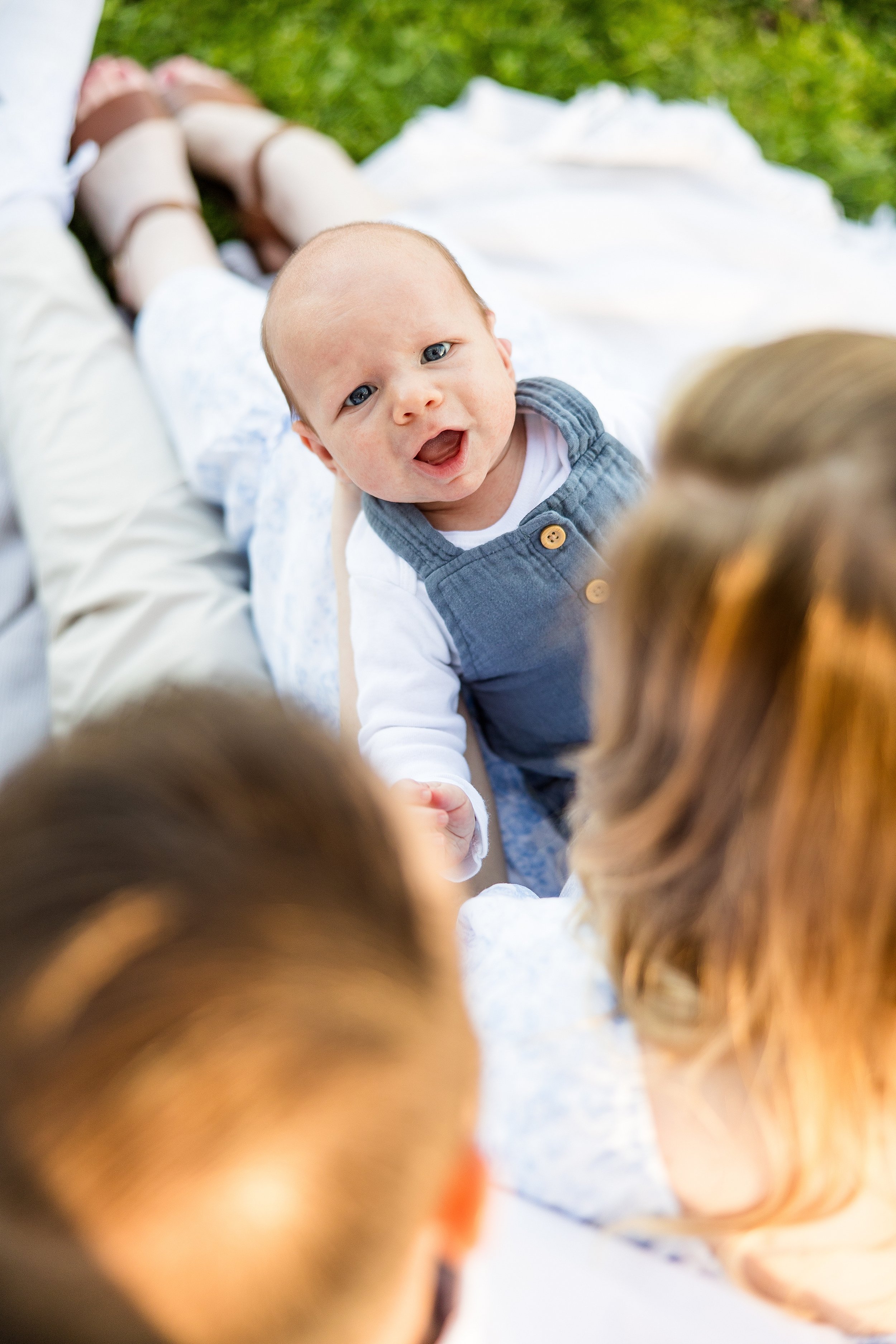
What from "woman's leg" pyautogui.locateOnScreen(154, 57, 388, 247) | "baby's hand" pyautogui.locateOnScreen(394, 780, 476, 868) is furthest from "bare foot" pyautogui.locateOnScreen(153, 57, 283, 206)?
"baby's hand" pyautogui.locateOnScreen(394, 780, 476, 868)

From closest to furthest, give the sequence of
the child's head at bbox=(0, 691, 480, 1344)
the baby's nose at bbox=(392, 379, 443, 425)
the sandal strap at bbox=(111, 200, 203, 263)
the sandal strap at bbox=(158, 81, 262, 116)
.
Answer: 1. the child's head at bbox=(0, 691, 480, 1344)
2. the baby's nose at bbox=(392, 379, 443, 425)
3. the sandal strap at bbox=(111, 200, 203, 263)
4. the sandal strap at bbox=(158, 81, 262, 116)

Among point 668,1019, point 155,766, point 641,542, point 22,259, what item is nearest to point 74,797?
point 155,766

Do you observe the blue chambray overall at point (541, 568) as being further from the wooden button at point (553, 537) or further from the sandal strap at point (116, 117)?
the sandal strap at point (116, 117)

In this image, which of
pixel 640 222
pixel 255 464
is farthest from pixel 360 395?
pixel 640 222

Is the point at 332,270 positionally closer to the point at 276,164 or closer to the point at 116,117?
the point at 276,164

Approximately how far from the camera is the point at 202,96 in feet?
6.92

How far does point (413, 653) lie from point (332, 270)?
469 millimetres

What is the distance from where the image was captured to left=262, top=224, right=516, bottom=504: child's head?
44.6 inches

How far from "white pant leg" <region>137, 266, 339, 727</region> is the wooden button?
0.35 metres

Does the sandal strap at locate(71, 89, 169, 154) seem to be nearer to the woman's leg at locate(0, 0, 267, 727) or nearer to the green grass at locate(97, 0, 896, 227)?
the woman's leg at locate(0, 0, 267, 727)

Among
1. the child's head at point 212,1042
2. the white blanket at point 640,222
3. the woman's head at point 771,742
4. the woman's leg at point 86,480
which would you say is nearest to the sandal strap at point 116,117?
the woman's leg at point 86,480

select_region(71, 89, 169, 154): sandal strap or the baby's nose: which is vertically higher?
select_region(71, 89, 169, 154): sandal strap

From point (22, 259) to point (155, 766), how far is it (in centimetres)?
160

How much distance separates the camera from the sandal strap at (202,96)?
6.91 feet
